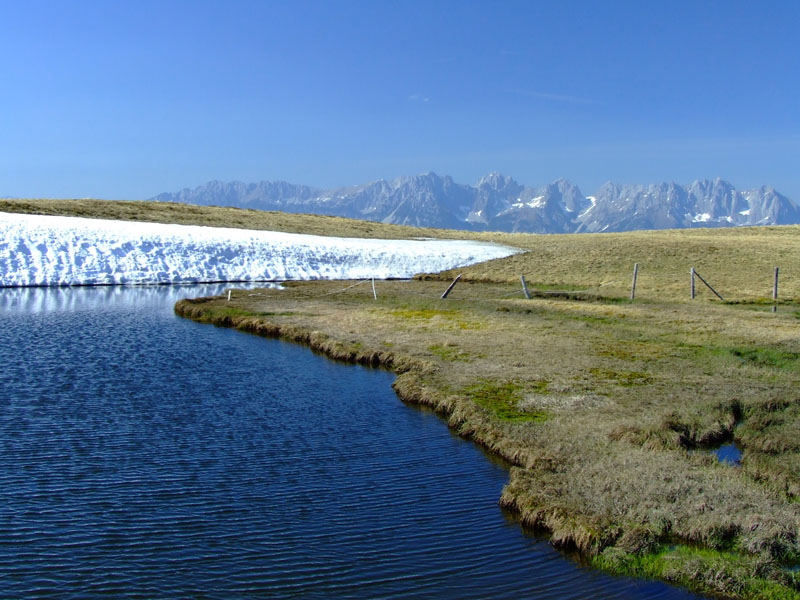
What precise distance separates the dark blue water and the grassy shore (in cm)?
89

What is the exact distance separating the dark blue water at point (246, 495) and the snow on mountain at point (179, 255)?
32.3 metres

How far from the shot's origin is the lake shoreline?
1150cm

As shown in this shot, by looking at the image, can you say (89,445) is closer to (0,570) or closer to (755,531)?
(0,570)

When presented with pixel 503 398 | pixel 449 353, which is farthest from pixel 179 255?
pixel 503 398

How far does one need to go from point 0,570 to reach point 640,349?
24381 millimetres

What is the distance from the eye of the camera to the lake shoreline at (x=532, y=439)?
11.5 metres

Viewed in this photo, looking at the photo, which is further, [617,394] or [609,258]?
[609,258]

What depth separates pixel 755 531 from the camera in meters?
12.2

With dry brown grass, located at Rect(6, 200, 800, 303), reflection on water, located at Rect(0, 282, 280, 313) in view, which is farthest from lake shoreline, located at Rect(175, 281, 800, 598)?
dry brown grass, located at Rect(6, 200, 800, 303)

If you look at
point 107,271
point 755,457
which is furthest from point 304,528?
point 107,271

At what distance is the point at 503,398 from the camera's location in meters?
21.3

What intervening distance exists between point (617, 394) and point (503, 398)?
11.8ft

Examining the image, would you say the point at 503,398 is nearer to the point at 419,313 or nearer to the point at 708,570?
the point at 708,570

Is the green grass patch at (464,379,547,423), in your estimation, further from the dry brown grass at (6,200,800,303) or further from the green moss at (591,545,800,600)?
the dry brown grass at (6,200,800,303)
